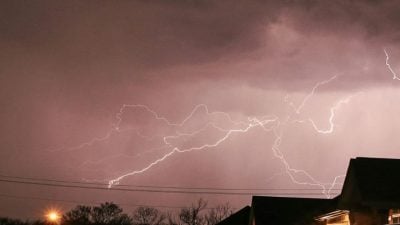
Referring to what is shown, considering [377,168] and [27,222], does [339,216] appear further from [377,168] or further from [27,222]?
[27,222]

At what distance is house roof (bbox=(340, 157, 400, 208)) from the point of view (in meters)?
22.9

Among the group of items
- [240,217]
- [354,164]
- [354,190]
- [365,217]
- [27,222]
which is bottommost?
[365,217]

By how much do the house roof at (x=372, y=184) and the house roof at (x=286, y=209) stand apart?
13723mm

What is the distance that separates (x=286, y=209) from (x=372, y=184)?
62.1ft

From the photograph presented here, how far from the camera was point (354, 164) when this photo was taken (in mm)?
25656

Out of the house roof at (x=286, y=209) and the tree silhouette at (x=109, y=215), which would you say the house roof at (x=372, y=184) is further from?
the tree silhouette at (x=109, y=215)

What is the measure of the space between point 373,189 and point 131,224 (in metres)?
90.7

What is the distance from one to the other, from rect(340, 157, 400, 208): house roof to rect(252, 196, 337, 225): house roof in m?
13.7

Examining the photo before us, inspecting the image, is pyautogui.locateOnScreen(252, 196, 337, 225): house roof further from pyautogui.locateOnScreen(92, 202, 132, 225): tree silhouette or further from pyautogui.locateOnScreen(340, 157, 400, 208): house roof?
pyautogui.locateOnScreen(92, 202, 132, 225): tree silhouette

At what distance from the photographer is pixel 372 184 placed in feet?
78.7

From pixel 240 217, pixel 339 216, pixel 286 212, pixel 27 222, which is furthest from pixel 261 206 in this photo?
Result: pixel 27 222

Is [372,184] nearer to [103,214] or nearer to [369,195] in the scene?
[369,195]

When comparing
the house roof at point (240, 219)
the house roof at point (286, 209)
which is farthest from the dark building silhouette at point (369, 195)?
the house roof at point (240, 219)

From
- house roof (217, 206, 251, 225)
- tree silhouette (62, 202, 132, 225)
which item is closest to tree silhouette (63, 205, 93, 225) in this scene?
tree silhouette (62, 202, 132, 225)
